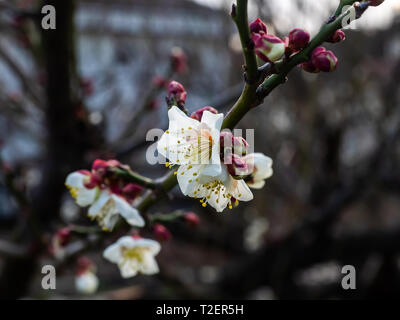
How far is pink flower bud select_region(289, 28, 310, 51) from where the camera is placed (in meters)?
0.83

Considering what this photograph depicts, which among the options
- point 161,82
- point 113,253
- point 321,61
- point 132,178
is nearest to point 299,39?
point 321,61

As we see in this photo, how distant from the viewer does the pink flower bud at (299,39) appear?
2.73 feet

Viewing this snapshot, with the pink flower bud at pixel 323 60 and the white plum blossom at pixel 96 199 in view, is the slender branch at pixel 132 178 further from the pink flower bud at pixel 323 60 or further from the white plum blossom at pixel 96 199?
the pink flower bud at pixel 323 60

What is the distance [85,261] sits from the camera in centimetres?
233

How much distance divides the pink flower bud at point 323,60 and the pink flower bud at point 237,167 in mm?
280

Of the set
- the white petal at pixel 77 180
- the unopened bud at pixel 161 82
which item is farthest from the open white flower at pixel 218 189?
the unopened bud at pixel 161 82

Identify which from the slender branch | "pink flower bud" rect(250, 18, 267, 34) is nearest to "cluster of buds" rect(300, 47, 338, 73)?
"pink flower bud" rect(250, 18, 267, 34)

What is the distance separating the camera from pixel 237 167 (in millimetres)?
886

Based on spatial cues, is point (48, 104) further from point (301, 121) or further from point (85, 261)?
point (301, 121)

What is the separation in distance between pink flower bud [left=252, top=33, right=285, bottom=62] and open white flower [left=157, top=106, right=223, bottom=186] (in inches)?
6.6

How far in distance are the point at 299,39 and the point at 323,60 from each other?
2.8 inches

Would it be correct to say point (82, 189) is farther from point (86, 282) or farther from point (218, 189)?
point (86, 282)
